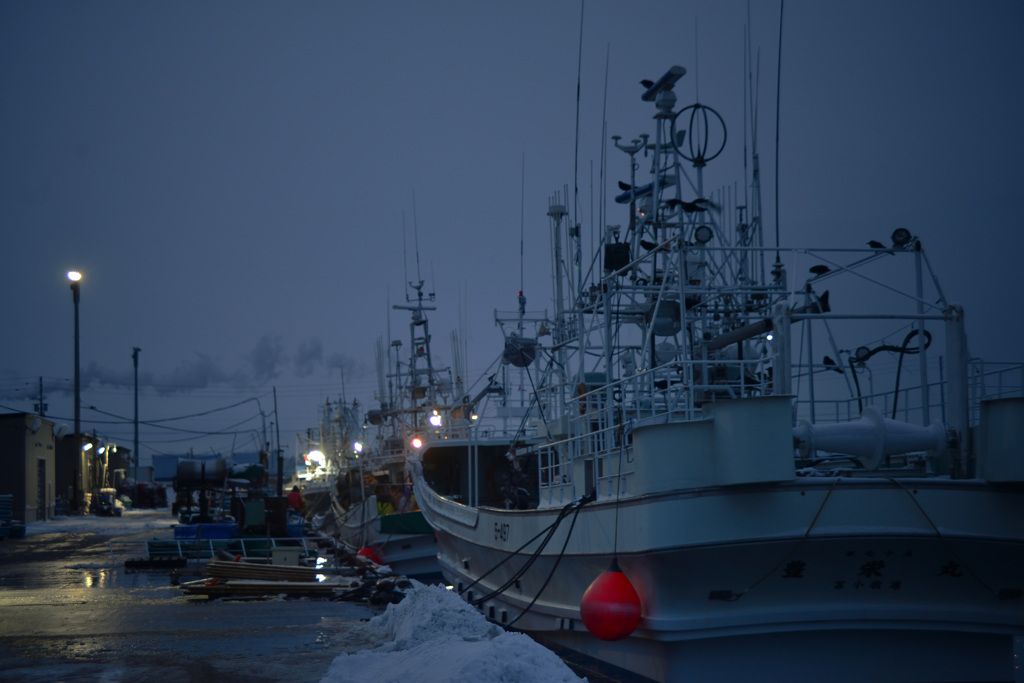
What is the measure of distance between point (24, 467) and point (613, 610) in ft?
103

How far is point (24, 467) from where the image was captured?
32.4 m

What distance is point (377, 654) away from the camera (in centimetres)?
716

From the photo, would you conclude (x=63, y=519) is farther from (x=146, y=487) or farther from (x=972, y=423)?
(x=972, y=423)

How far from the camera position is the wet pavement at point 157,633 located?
7.22 meters

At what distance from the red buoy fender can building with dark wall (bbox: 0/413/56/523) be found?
100 ft

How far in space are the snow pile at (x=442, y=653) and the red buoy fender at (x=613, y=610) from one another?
891 mm

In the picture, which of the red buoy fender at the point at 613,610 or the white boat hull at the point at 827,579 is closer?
the white boat hull at the point at 827,579

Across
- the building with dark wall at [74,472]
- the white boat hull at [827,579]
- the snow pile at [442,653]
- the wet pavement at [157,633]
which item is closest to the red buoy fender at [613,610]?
the white boat hull at [827,579]

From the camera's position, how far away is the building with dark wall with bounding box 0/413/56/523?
1265 inches

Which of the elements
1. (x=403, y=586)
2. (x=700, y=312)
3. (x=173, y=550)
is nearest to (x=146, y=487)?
(x=173, y=550)

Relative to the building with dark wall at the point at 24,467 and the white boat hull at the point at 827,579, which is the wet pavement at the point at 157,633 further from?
the building with dark wall at the point at 24,467


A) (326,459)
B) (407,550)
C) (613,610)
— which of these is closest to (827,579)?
(613,610)

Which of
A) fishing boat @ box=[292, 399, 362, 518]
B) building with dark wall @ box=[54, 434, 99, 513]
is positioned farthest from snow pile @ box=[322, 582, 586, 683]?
building with dark wall @ box=[54, 434, 99, 513]

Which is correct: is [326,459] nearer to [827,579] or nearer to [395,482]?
[395,482]
